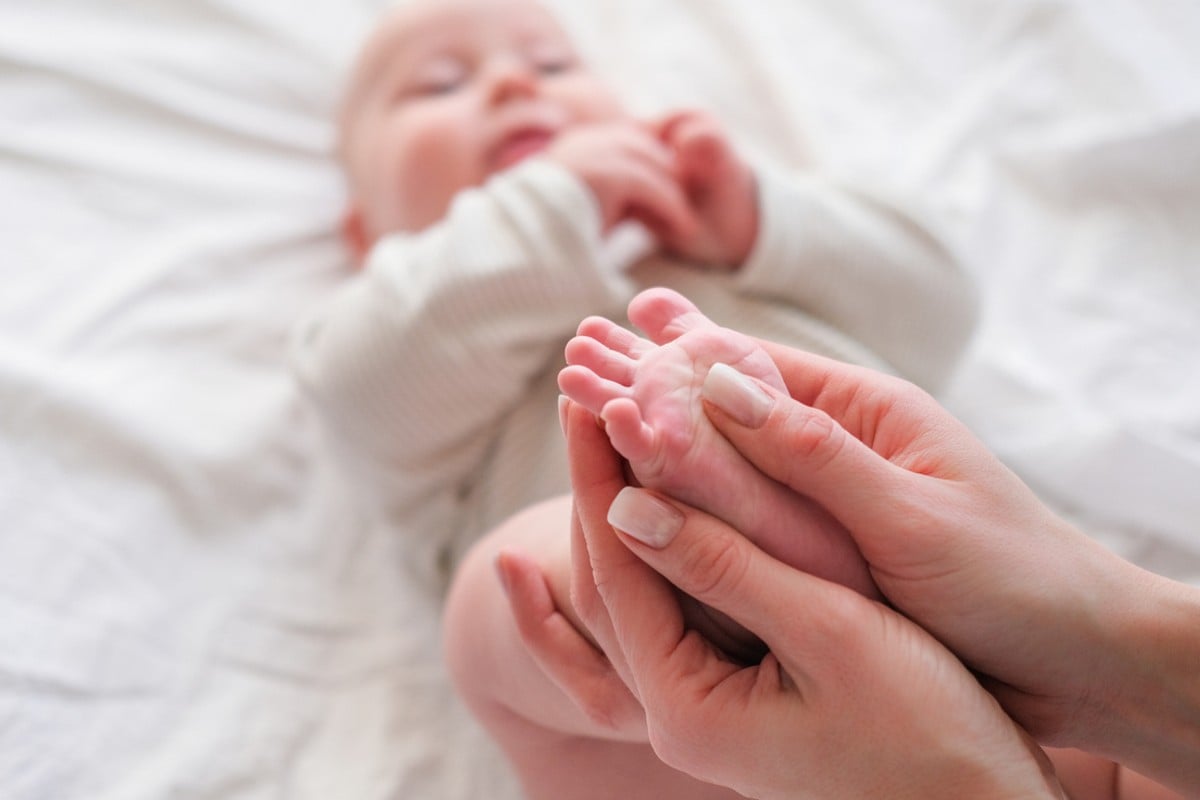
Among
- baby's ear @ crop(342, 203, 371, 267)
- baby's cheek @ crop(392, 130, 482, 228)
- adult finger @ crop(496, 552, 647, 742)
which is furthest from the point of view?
baby's ear @ crop(342, 203, 371, 267)

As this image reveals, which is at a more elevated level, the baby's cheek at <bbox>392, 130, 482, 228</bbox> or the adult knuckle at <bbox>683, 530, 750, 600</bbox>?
the adult knuckle at <bbox>683, 530, 750, 600</bbox>

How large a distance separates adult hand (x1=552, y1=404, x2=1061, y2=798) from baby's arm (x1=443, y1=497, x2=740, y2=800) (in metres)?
0.09

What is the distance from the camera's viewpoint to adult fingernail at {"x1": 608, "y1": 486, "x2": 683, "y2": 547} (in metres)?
A: 0.48

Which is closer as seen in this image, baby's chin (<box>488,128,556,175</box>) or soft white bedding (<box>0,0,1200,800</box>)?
soft white bedding (<box>0,0,1200,800</box>)

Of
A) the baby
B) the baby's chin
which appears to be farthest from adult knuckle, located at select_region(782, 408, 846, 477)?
the baby's chin

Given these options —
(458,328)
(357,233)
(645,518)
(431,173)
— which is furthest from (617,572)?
(357,233)

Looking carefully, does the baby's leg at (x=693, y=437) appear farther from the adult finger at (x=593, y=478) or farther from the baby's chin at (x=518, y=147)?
the baby's chin at (x=518, y=147)

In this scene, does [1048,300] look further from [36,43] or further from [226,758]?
[36,43]

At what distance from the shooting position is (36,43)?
1.14 m

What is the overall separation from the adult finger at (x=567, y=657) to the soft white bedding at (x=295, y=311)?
10.6 inches

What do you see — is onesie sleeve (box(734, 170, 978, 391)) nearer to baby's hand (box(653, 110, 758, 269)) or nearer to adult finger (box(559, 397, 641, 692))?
baby's hand (box(653, 110, 758, 269))

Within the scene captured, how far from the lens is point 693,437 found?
0.49m

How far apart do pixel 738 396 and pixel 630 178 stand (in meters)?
0.53

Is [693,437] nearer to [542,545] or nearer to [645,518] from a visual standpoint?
[645,518]
